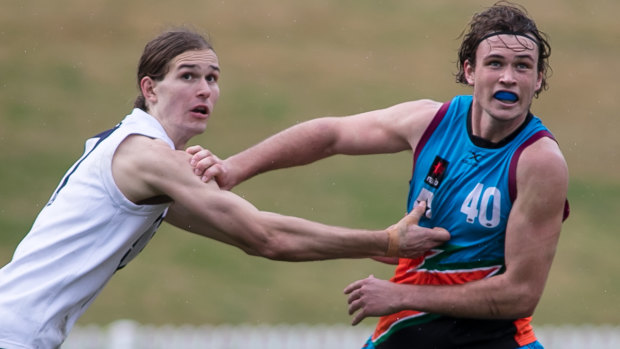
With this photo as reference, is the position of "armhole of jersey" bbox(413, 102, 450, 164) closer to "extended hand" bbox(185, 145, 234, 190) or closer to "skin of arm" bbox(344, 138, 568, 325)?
"skin of arm" bbox(344, 138, 568, 325)

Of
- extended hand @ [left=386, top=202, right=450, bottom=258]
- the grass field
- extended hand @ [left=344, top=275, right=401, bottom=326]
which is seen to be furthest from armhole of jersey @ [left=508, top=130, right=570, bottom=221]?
the grass field

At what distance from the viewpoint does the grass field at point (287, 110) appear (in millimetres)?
18281

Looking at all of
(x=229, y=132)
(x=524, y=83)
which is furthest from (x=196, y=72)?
(x=229, y=132)

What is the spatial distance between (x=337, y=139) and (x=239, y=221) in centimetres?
97

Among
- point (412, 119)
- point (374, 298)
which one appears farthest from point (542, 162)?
point (374, 298)

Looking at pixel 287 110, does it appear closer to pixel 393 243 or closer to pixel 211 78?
pixel 211 78

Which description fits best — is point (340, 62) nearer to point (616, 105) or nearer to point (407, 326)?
point (616, 105)

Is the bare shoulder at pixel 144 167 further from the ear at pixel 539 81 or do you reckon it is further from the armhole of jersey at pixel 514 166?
the ear at pixel 539 81

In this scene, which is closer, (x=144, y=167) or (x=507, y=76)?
(x=144, y=167)

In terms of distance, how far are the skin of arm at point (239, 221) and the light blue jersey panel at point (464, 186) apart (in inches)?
4.2

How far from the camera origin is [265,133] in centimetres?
2519

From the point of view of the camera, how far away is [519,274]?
17.5 feet

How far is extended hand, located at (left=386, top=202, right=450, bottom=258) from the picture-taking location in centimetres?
543

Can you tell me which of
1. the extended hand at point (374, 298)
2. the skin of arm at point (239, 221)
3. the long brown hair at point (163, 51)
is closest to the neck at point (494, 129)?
the skin of arm at point (239, 221)
